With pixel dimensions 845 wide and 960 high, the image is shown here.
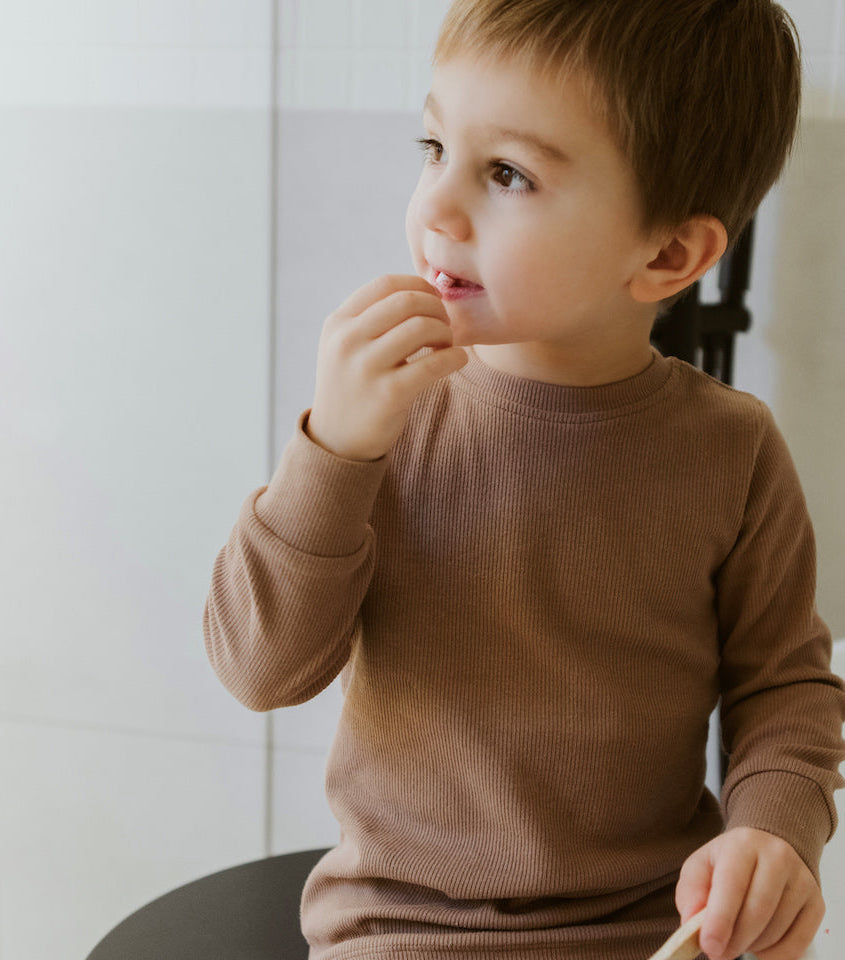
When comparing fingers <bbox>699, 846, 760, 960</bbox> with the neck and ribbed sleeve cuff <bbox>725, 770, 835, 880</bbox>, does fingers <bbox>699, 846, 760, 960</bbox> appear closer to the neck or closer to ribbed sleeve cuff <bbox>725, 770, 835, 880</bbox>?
ribbed sleeve cuff <bbox>725, 770, 835, 880</bbox>

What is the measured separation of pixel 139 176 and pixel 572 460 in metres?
0.95

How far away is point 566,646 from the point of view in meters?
0.78

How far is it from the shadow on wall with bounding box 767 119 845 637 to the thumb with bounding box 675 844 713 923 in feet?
2.63

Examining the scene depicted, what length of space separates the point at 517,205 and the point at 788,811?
0.38 meters

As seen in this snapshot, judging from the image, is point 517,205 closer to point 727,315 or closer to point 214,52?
point 727,315

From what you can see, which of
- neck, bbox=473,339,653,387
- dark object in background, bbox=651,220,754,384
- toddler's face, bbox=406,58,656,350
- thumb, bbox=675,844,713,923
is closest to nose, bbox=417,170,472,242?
toddler's face, bbox=406,58,656,350

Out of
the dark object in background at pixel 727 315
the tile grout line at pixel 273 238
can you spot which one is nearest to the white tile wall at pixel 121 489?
the tile grout line at pixel 273 238

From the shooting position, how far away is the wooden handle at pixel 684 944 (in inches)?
25.3

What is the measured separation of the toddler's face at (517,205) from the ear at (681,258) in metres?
0.03

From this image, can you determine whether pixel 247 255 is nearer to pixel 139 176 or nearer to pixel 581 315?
pixel 139 176

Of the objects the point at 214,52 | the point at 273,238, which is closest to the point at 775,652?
the point at 273,238

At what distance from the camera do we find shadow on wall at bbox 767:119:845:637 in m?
1.40

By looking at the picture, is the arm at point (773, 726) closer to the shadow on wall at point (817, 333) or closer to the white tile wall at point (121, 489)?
the shadow on wall at point (817, 333)

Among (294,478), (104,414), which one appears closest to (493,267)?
(294,478)
